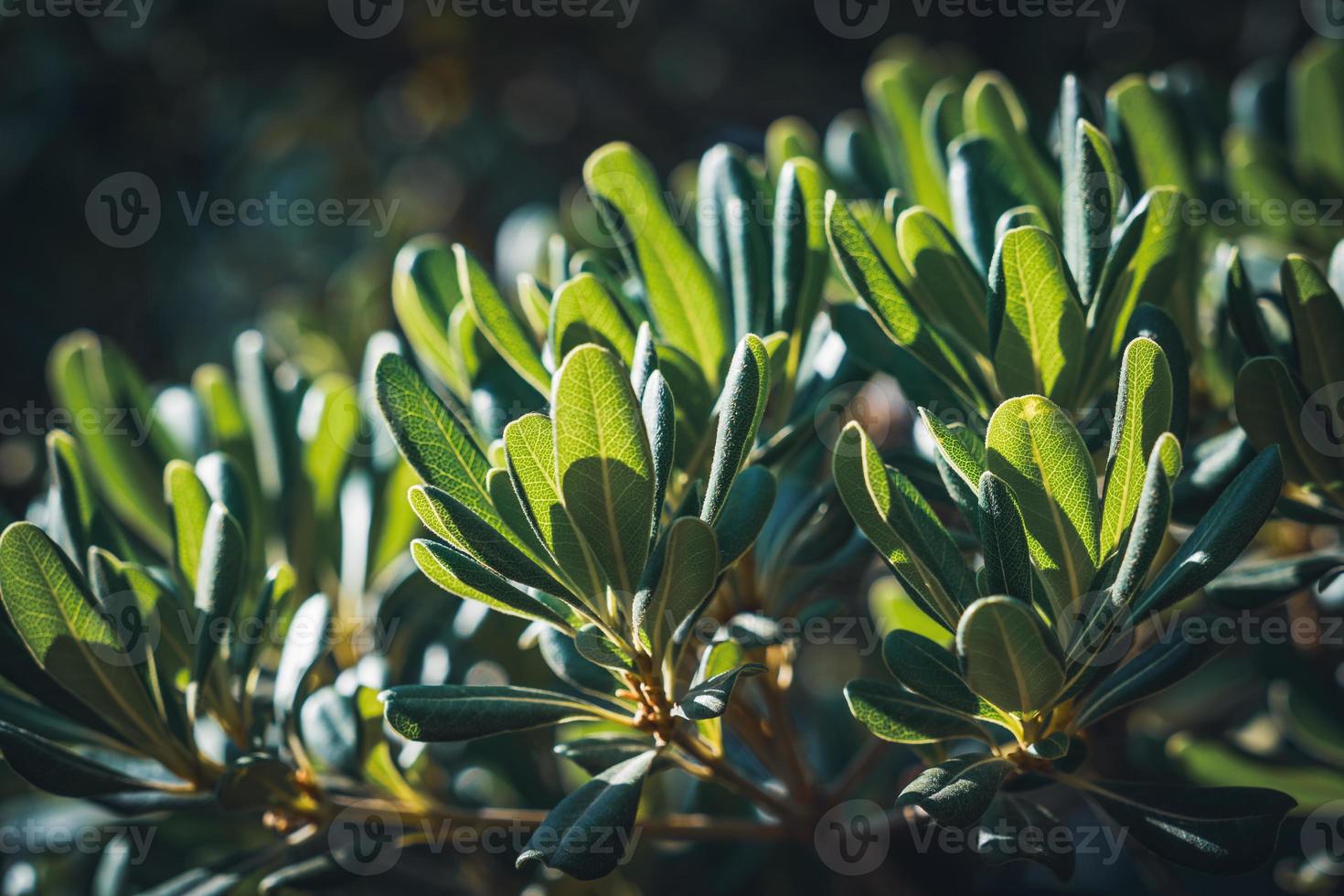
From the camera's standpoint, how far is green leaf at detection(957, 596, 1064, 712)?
64 cm

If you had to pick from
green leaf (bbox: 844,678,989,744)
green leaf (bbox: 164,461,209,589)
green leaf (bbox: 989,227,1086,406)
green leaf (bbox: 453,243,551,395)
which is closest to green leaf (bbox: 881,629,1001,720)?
green leaf (bbox: 844,678,989,744)

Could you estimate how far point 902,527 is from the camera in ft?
2.36

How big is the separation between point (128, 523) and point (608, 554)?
4.17 ft

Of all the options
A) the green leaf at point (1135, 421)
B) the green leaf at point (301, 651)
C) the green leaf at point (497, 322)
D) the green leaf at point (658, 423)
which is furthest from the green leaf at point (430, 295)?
the green leaf at point (1135, 421)

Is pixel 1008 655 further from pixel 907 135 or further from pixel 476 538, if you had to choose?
pixel 907 135

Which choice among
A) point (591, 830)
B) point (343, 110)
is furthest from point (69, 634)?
point (343, 110)

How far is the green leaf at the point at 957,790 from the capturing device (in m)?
0.71

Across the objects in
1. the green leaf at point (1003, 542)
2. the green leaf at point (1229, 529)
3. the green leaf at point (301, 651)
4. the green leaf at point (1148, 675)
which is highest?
the green leaf at point (301, 651)

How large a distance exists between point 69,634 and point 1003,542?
0.74 m

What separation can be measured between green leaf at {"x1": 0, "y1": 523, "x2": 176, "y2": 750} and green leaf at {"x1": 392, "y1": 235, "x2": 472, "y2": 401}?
0.37m

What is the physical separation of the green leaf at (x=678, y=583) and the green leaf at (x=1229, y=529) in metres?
0.30

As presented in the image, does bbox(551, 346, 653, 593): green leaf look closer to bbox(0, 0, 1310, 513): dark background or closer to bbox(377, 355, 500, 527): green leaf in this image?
bbox(377, 355, 500, 527): green leaf

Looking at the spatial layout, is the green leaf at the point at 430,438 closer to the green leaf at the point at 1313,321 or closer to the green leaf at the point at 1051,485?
the green leaf at the point at 1051,485

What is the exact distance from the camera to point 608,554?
29.4 inches
